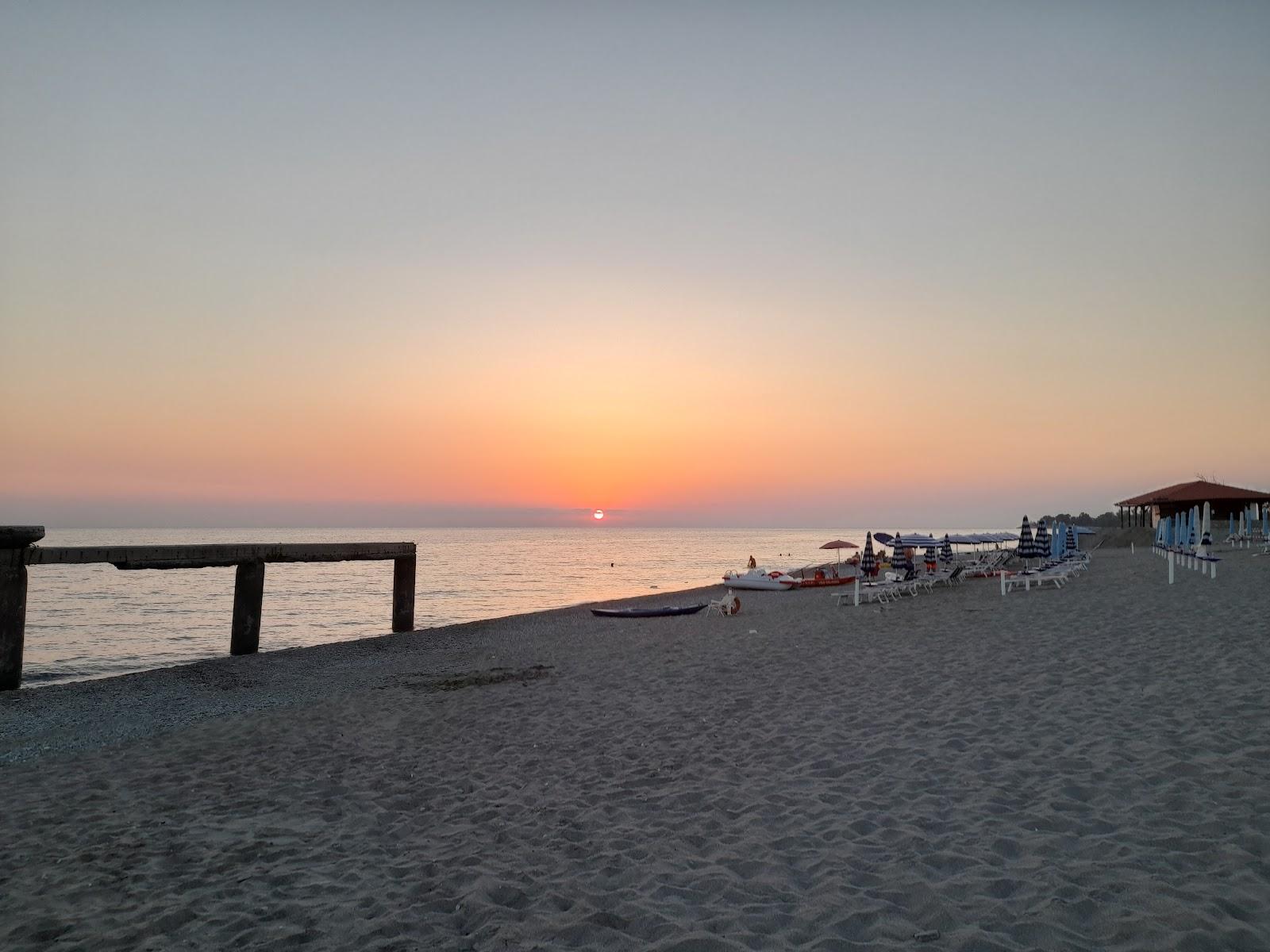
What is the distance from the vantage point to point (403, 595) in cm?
2175

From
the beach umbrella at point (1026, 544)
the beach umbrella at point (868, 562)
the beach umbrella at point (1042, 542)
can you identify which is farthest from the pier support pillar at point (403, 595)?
the beach umbrella at point (1042, 542)

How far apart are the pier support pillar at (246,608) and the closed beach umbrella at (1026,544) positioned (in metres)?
20.5

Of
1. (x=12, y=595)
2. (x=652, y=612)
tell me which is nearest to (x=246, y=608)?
(x=12, y=595)

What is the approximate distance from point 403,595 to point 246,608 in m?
4.73

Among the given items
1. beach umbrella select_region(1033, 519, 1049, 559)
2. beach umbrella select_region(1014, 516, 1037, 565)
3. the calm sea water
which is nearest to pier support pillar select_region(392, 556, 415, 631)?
the calm sea water

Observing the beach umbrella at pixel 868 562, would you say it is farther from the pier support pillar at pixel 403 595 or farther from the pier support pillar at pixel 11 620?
the pier support pillar at pixel 11 620

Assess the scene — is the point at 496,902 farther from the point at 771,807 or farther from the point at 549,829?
the point at 771,807

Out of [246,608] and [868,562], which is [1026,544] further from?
[246,608]

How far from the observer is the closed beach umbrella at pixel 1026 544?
21547 mm

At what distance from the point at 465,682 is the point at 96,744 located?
504cm

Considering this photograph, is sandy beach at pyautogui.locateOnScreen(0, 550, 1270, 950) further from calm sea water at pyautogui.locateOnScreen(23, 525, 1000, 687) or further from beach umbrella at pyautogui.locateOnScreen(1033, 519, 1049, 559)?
beach umbrella at pyautogui.locateOnScreen(1033, 519, 1049, 559)

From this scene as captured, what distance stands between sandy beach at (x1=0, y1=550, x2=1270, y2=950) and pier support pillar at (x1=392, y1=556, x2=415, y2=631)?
9856 mm

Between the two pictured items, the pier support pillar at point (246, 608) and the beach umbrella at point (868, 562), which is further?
the beach umbrella at point (868, 562)

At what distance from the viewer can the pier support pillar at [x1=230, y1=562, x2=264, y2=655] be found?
17.6 m
